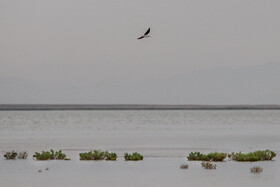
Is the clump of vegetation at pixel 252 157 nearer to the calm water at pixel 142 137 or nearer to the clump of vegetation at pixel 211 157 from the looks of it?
the clump of vegetation at pixel 211 157

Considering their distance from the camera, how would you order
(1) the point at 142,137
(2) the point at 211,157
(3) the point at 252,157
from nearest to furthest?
(3) the point at 252,157, (2) the point at 211,157, (1) the point at 142,137

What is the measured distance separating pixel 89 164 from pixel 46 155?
276cm

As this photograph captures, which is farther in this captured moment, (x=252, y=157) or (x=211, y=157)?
(x=211, y=157)

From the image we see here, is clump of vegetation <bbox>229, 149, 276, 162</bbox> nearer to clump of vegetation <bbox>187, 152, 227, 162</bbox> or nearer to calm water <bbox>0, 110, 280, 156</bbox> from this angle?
clump of vegetation <bbox>187, 152, 227, 162</bbox>

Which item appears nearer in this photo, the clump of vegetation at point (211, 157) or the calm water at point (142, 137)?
the clump of vegetation at point (211, 157)

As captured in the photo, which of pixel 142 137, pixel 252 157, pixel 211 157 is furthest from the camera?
pixel 142 137

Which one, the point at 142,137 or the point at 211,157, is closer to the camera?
the point at 211,157

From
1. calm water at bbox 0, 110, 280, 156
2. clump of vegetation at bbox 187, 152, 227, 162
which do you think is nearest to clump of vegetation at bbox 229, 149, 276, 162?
clump of vegetation at bbox 187, 152, 227, 162

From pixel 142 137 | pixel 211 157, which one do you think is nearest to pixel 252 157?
pixel 211 157

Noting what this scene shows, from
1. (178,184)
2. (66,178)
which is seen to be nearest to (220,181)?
(178,184)

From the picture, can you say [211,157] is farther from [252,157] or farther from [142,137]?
[142,137]

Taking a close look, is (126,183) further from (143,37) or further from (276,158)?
(276,158)

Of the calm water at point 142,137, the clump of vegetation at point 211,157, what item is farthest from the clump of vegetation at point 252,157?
the calm water at point 142,137

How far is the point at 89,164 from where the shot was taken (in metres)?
28.1
